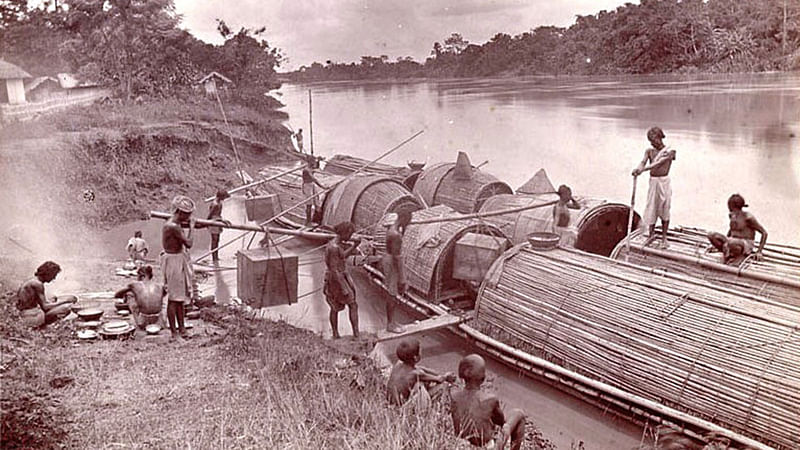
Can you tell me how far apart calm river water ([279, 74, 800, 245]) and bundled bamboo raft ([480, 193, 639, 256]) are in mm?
6822

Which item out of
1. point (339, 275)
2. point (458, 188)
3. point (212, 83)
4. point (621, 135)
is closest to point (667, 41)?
point (621, 135)

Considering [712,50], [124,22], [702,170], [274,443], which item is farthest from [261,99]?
[274,443]

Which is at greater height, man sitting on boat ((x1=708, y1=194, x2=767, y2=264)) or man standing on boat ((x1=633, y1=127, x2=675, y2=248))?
man standing on boat ((x1=633, y1=127, x2=675, y2=248))

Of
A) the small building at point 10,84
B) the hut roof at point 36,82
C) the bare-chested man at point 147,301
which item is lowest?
the bare-chested man at point 147,301

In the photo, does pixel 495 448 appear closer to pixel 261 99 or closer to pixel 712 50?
pixel 261 99

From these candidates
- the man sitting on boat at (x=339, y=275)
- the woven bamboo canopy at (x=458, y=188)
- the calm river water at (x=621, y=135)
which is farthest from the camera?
the calm river water at (x=621, y=135)

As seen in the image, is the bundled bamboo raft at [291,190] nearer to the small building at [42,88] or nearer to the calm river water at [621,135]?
the calm river water at [621,135]

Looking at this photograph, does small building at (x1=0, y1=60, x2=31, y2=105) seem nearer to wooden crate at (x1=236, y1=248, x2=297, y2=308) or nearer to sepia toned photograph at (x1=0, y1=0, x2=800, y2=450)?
sepia toned photograph at (x1=0, y1=0, x2=800, y2=450)

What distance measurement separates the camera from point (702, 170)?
21.5m

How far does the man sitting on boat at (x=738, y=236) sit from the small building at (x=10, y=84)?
22.6 metres

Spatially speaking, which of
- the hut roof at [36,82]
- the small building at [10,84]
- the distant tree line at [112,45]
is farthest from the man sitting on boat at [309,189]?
the hut roof at [36,82]

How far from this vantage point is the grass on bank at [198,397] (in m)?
4.24

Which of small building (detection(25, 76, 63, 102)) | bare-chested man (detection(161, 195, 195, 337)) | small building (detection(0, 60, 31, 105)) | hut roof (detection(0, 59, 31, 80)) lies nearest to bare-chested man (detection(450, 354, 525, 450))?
bare-chested man (detection(161, 195, 195, 337))

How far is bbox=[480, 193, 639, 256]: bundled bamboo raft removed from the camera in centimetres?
891
